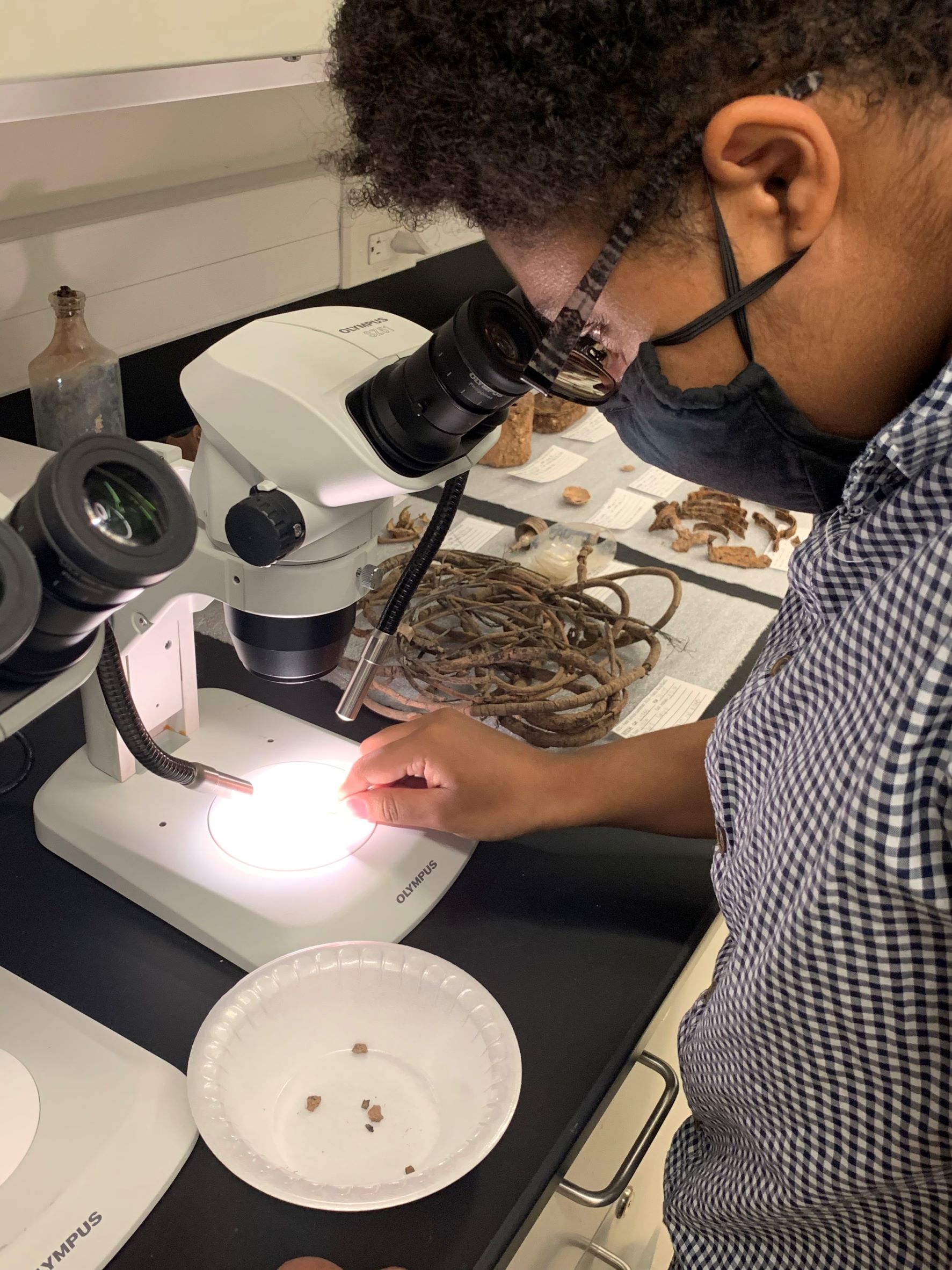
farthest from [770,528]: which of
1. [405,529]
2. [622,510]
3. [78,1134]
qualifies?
[78,1134]

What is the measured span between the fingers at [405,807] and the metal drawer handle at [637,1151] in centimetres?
28

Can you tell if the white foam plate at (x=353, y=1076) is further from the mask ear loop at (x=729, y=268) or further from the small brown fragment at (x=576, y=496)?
the small brown fragment at (x=576, y=496)

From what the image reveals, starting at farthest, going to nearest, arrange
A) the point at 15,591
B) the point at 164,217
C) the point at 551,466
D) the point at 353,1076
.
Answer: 1. the point at 551,466
2. the point at 164,217
3. the point at 353,1076
4. the point at 15,591

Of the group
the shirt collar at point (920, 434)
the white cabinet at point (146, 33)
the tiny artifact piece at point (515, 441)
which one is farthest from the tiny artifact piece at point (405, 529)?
the shirt collar at point (920, 434)

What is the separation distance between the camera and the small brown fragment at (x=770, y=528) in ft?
5.63

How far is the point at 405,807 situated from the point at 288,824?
0.37 feet

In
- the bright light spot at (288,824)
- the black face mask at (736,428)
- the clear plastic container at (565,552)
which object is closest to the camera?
the black face mask at (736,428)

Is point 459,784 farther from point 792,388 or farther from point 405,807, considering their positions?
point 792,388

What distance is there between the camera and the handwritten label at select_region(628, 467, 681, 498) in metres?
1.84

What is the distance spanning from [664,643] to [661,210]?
0.89 m

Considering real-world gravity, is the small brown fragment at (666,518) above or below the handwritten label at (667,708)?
above

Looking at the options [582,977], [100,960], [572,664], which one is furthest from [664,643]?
[100,960]

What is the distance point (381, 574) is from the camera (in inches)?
32.3

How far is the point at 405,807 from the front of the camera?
3.21ft
